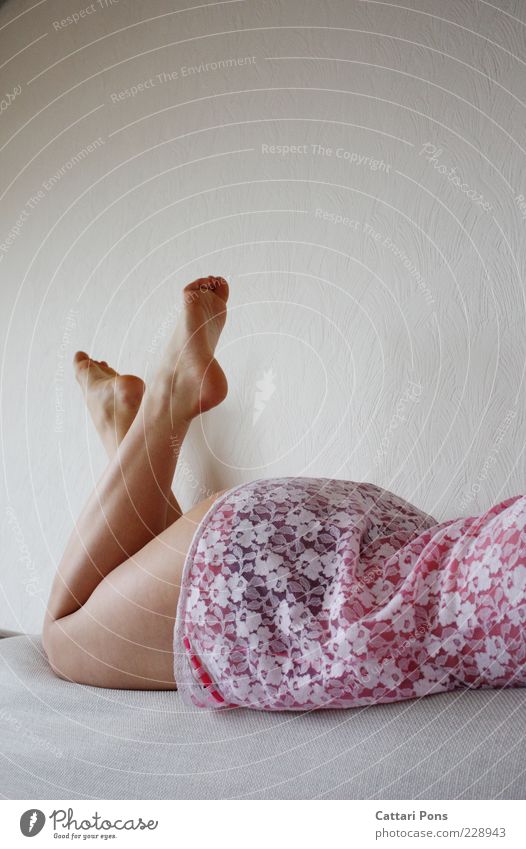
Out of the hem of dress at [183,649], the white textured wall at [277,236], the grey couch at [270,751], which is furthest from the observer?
the white textured wall at [277,236]

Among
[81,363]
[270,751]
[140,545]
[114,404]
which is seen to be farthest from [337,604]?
[81,363]

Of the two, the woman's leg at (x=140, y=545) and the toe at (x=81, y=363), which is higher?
the toe at (x=81, y=363)

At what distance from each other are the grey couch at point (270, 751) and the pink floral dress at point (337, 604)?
2 centimetres

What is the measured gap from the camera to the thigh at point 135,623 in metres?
0.78

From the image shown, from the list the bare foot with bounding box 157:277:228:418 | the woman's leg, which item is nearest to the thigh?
the woman's leg

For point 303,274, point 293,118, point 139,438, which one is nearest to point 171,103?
point 293,118

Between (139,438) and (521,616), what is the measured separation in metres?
0.53

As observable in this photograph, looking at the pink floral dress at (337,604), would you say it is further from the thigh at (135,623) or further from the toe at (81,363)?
the toe at (81,363)

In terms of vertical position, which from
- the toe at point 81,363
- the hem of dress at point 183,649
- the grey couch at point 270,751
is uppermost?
the toe at point 81,363

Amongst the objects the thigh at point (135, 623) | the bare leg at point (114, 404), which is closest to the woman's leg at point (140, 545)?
the thigh at point (135, 623)

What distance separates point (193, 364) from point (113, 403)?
0.65ft

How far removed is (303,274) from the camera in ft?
3.59

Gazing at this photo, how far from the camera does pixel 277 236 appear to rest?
112 cm

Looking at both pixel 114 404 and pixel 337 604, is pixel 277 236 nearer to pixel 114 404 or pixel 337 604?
pixel 114 404
